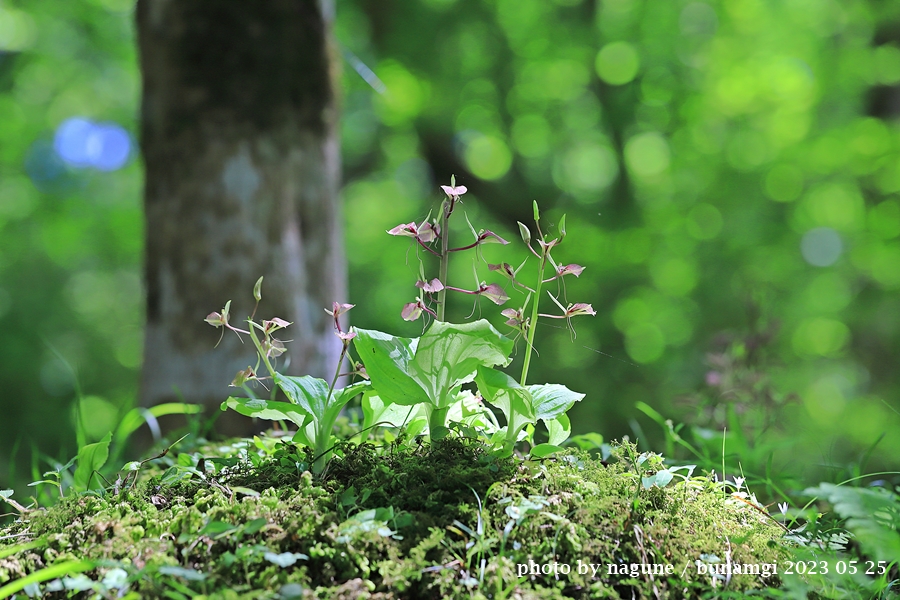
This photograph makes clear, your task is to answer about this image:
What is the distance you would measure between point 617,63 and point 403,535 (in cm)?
1228

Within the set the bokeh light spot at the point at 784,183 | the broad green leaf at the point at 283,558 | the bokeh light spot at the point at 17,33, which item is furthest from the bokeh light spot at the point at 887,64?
the bokeh light spot at the point at 17,33

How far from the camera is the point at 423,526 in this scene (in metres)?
1.31

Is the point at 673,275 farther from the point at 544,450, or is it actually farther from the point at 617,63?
the point at 544,450

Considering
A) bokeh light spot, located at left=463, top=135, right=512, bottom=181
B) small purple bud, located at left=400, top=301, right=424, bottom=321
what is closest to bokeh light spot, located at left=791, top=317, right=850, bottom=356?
bokeh light spot, located at left=463, top=135, right=512, bottom=181

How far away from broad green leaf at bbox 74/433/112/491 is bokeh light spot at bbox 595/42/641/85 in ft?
38.7

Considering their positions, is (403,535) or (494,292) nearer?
(403,535)

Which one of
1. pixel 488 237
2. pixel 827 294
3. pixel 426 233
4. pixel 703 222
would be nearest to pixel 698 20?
pixel 703 222

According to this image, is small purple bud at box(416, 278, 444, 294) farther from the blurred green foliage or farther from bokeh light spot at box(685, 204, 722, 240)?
bokeh light spot at box(685, 204, 722, 240)

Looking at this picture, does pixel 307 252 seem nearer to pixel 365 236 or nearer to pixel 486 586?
pixel 486 586

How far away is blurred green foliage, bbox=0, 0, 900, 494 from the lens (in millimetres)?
11102

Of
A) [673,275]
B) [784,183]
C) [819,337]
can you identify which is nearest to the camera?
[784,183]

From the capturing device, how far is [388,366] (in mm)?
1478

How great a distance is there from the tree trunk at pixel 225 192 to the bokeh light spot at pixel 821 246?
11.6 meters

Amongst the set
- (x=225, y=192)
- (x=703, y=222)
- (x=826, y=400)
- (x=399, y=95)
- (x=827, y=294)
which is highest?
(x=399, y=95)
